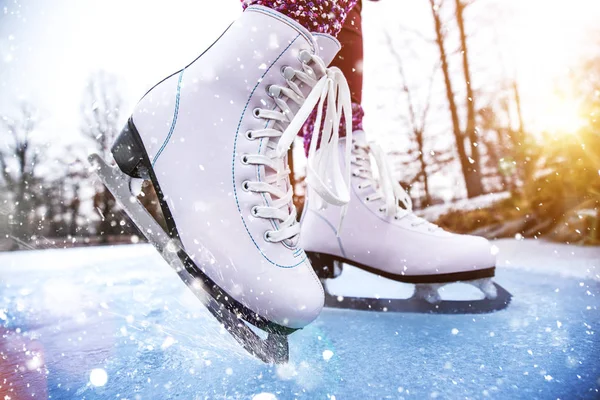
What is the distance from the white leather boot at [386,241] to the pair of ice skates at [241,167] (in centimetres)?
25

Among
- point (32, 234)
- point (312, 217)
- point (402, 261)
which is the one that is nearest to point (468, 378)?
point (402, 261)

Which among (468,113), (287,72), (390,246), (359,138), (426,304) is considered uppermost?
(468,113)

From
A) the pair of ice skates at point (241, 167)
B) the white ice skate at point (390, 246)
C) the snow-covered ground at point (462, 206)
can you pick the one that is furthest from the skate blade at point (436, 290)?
the snow-covered ground at point (462, 206)

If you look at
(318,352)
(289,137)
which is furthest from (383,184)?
(318,352)

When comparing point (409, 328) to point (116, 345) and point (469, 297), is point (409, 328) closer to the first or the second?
point (469, 297)

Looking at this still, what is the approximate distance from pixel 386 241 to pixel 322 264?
178 millimetres

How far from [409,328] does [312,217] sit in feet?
1.28

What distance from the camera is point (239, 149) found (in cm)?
60

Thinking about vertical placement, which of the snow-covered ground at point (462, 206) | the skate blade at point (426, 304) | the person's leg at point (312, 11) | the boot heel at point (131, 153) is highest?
the person's leg at point (312, 11)

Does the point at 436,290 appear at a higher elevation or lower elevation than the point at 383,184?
lower

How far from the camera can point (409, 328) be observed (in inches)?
23.4

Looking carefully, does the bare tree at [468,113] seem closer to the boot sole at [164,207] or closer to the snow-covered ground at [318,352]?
the snow-covered ground at [318,352]

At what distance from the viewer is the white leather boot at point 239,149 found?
550mm

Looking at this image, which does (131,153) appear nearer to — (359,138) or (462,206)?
(359,138)
